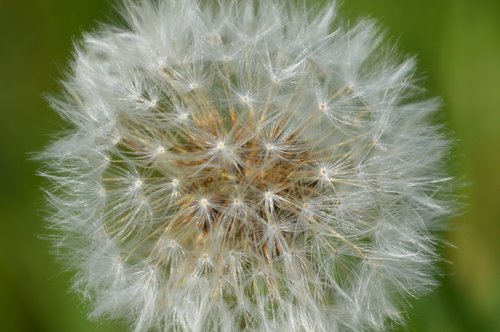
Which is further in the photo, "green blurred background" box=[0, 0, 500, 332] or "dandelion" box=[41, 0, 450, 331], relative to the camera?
"green blurred background" box=[0, 0, 500, 332]

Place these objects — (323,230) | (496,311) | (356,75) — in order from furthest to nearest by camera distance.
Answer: (496,311)
(356,75)
(323,230)

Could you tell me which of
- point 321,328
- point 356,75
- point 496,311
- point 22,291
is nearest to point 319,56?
point 356,75

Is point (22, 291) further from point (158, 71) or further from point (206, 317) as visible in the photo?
point (158, 71)

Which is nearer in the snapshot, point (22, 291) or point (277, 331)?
point (277, 331)

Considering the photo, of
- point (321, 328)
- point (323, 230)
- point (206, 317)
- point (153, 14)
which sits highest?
point (153, 14)

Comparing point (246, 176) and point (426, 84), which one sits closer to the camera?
point (246, 176)
